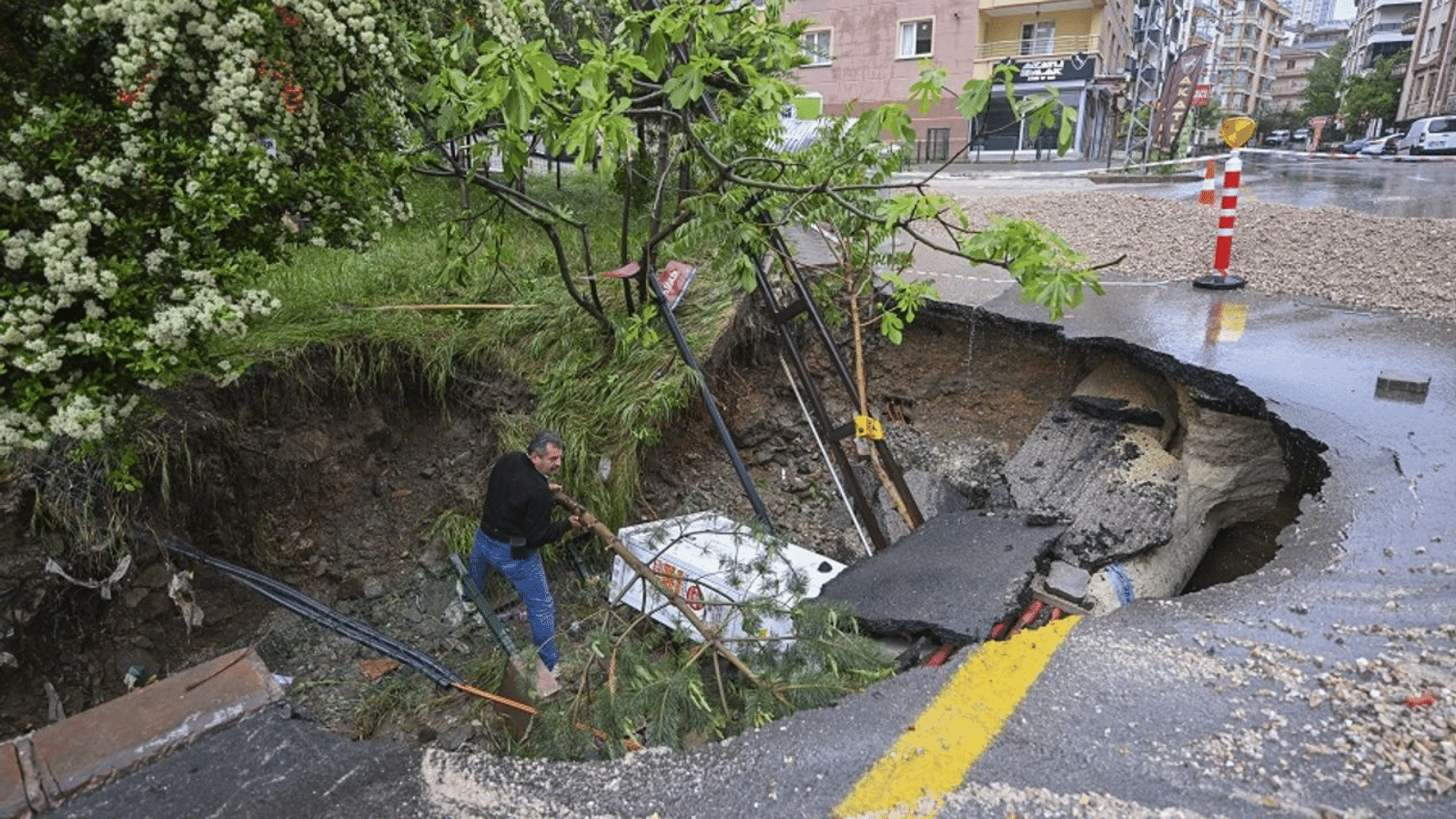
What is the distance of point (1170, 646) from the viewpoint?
2586 millimetres

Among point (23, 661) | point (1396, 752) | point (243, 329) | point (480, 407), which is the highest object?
point (243, 329)

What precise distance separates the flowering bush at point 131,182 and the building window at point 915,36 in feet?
95.1

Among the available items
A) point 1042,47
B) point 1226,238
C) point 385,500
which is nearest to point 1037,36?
point 1042,47

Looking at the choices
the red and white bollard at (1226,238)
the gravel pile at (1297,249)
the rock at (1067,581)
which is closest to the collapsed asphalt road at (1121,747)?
the rock at (1067,581)

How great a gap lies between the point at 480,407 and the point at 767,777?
4280 mm

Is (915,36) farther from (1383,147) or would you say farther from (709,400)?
(709,400)

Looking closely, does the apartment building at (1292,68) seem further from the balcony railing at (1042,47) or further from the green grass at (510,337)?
the green grass at (510,337)

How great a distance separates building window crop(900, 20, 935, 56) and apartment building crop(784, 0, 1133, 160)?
0.10 ft

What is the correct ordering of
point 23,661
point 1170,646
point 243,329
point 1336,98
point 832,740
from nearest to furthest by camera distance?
point 832,740 → point 1170,646 → point 243,329 → point 23,661 → point 1336,98

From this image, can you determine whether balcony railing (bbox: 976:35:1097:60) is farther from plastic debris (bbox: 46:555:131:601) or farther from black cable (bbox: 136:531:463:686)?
plastic debris (bbox: 46:555:131:601)

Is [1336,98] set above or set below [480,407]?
above

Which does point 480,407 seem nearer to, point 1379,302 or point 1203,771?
point 1203,771

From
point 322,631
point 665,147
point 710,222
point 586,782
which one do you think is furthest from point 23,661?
point 665,147

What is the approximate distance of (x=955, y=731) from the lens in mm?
2262
